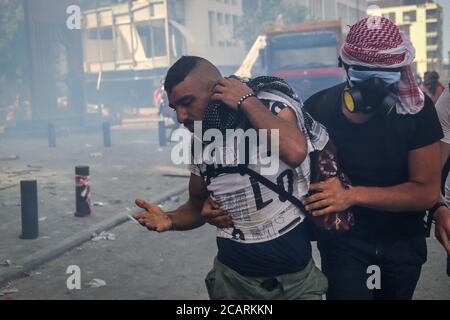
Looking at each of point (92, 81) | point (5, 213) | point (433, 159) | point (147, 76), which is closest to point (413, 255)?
point (433, 159)

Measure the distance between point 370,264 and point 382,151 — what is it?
61 centimetres

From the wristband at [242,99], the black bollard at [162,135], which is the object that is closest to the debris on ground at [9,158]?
the black bollard at [162,135]

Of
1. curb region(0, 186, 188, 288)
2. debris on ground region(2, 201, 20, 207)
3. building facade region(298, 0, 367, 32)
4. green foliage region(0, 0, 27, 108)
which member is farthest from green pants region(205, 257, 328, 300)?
building facade region(298, 0, 367, 32)

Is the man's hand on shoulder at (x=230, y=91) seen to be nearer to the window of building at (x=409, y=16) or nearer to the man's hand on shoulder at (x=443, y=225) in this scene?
the man's hand on shoulder at (x=443, y=225)

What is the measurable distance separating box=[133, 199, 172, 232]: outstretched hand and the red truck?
56.1ft

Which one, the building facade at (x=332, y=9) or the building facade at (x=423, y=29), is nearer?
the building facade at (x=423, y=29)

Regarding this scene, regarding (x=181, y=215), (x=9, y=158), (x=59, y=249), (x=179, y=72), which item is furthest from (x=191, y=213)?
(x=9, y=158)

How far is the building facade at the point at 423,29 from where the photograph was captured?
51031 millimetres

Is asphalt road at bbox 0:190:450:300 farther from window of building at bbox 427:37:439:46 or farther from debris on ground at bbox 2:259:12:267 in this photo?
window of building at bbox 427:37:439:46

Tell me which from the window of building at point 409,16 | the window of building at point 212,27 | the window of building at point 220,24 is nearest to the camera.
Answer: the window of building at point 212,27

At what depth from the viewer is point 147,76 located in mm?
42062

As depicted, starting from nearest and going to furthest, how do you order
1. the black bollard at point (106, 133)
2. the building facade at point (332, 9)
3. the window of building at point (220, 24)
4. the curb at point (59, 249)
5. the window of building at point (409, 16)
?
the curb at point (59, 249)
the black bollard at point (106, 133)
the window of building at point (220, 24)
the window of building at point (409, 16)
the building facade at point (332, 9)

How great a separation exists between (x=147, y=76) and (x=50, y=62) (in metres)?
12.1
